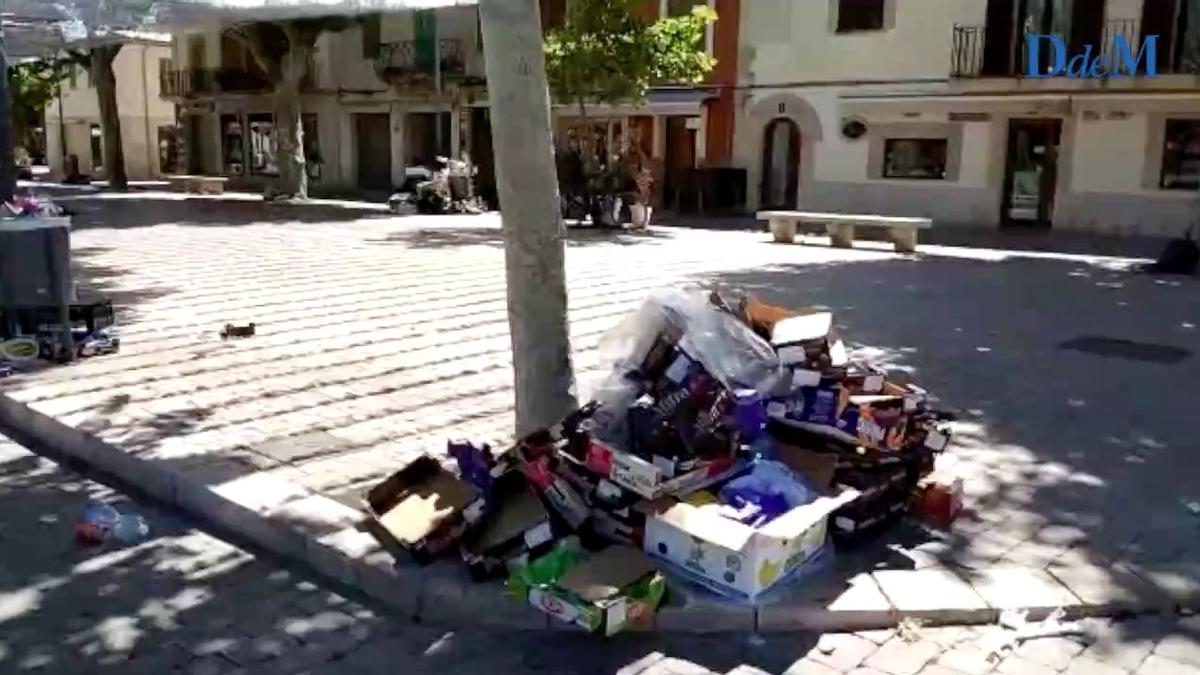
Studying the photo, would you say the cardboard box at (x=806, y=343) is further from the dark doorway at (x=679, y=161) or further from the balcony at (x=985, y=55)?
the dark doorway at (x=679, y=161)

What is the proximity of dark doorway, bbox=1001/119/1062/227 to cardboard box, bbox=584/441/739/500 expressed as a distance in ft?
56.1

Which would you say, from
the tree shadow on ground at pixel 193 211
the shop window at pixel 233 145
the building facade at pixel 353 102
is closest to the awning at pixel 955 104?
the building facade at pixel 353 102

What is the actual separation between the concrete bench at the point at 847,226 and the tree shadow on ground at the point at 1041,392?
7.37 ft

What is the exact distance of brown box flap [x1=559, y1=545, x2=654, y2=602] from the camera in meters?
3.31

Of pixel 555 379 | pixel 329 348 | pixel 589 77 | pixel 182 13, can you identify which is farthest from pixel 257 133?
pixel 555 379

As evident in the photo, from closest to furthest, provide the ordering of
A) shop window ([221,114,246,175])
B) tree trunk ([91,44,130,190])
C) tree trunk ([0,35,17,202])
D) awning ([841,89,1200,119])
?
tree trunk ([0,35,17,202]) → awning ([841,89,1200,119]) → tree trunk ([91,44,130,190]) → shop window ([221,114,246,175])

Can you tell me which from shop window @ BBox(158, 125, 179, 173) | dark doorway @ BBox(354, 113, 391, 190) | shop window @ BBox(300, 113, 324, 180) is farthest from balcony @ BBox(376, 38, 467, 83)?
shop window @ BBox(158, 125, 179, 173)

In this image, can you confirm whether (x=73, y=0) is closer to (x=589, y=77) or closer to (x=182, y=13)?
(x=182, y=13)

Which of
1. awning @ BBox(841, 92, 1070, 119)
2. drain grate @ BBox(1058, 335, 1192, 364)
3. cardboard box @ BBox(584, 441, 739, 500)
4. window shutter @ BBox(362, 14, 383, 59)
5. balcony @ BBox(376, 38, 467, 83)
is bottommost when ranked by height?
drain grate @ BBox(1058, 335, 1192, 364)

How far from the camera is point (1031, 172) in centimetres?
1909

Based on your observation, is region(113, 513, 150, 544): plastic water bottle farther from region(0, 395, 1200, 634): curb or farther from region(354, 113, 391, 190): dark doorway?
region(354, 113, 391, 190): dark doorway

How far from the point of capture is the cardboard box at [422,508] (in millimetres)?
3713

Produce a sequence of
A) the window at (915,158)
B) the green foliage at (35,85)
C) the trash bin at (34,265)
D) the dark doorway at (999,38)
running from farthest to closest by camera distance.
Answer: the green foliage at (35,85) < the window at (915,158) < the dark doorway at (999,38) < the trash bin at (34,265)

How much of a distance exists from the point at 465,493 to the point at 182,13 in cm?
942
